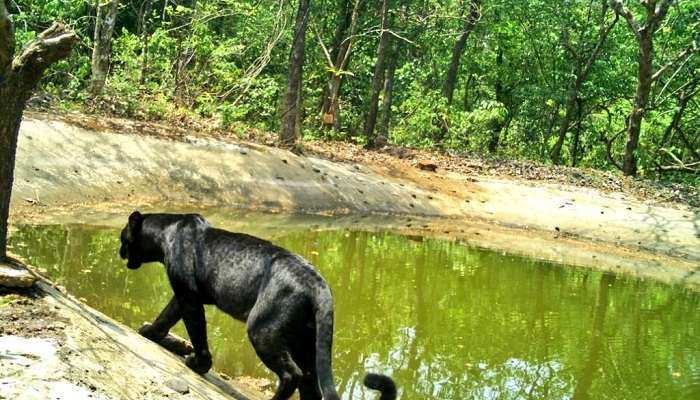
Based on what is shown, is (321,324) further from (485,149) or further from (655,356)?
(485,149)

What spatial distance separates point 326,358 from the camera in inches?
193

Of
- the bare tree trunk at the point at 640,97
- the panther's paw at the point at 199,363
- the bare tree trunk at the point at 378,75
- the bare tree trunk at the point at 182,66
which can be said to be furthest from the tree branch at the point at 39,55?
the bare tree trunk at the point at 640,97

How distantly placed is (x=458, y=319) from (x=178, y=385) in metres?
5.31

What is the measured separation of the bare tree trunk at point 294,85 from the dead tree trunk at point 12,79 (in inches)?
489

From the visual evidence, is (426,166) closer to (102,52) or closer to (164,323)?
(102,52)

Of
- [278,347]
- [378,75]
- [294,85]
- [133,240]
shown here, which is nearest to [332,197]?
[294,85]

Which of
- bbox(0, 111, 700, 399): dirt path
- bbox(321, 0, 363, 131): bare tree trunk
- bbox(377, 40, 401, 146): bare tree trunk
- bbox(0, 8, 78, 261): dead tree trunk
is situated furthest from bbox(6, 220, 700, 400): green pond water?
bbox(377, 40, 401, 146): bare tree trunk

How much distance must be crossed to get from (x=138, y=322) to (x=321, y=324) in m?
2.92

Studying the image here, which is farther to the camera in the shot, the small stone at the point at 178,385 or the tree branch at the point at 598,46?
the tree branch at the point at 598,46

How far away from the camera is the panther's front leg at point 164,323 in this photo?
19.9 ft

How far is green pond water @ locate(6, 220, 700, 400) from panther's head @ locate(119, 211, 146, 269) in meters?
0.87

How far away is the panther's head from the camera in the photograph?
6493 mm

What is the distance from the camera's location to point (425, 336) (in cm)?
852

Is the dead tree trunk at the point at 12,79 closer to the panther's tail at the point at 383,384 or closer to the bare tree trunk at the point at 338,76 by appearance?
the panther's tail at the point at 383,384
